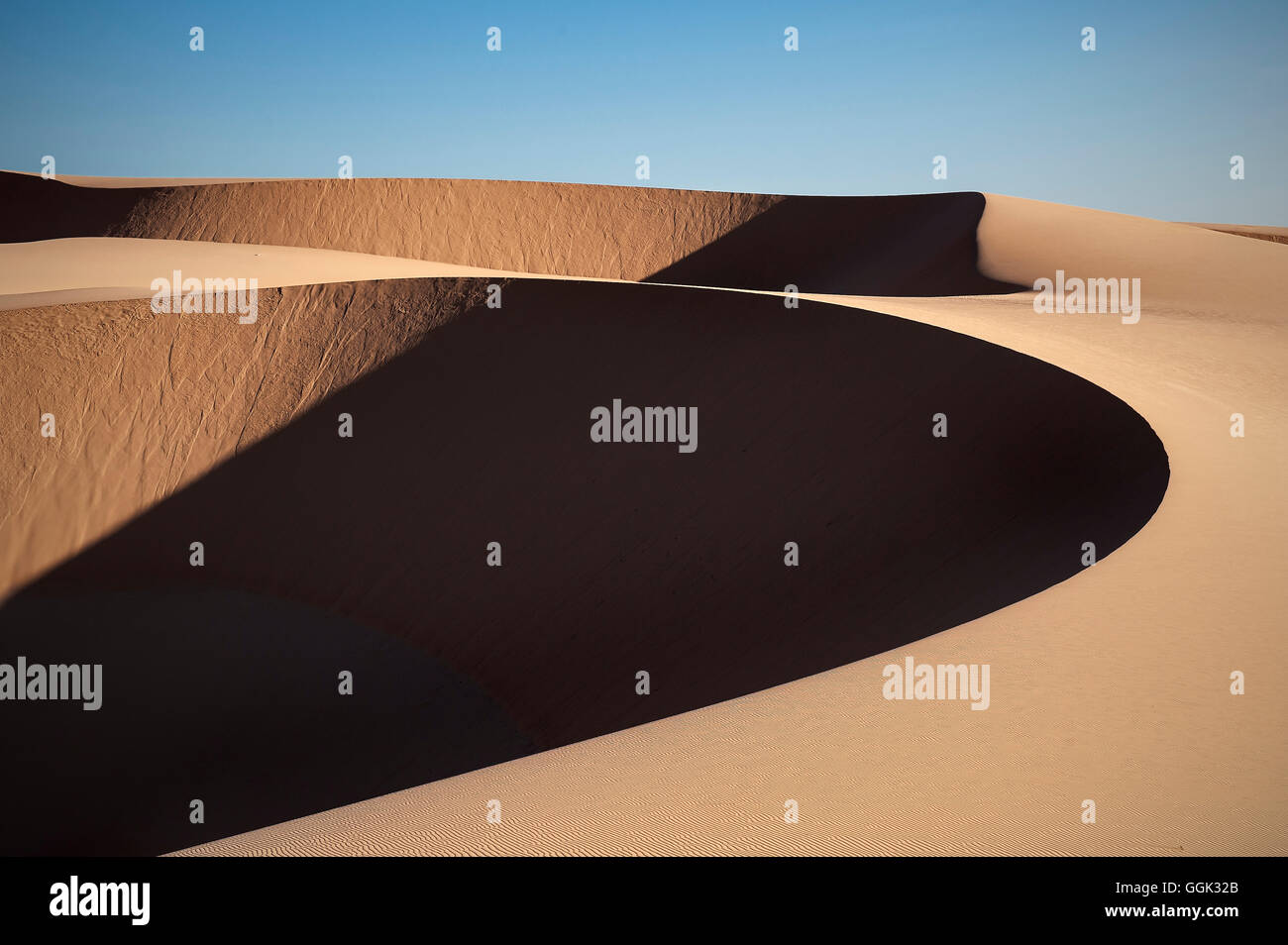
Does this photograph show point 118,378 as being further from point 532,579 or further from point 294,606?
point 532,579

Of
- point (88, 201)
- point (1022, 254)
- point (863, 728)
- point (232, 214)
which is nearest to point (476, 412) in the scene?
point (863, 728)

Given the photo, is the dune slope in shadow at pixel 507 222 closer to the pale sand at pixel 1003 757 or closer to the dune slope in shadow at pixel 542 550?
the dune slope in shadow at pixel 542 550

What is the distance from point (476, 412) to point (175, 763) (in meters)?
7.26

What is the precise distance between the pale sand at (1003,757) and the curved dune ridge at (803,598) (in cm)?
2

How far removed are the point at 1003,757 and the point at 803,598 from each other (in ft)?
20.9

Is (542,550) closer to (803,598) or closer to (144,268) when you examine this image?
(803,598)

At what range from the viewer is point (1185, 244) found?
24.9m

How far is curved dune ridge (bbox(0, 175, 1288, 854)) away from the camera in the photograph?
4246 mm

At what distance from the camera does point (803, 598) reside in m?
10.9

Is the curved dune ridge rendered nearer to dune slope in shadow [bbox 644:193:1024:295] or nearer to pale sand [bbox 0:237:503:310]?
pale sand [bbox 0:237:503:310]

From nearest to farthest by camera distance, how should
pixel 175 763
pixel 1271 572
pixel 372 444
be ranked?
pixel 1271 572
pixel 175 763
pixel 372 444

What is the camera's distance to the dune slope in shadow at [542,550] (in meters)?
9.77

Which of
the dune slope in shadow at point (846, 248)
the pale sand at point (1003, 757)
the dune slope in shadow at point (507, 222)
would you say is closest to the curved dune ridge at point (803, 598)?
the pale sand at point (1003, 757)
